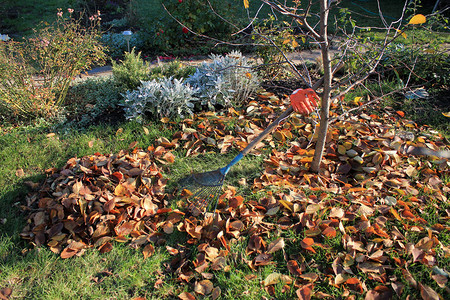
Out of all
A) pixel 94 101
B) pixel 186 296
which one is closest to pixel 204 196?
pixel 186 296

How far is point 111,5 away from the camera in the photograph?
9.36 metres

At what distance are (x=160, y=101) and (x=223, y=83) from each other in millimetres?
747

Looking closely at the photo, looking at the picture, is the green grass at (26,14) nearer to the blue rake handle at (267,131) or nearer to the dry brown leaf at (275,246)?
the blue rake handle at (267,131)

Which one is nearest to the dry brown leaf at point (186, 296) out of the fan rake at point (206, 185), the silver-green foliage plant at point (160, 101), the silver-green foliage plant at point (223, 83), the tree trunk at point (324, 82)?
the fan rake at point (206, 185)

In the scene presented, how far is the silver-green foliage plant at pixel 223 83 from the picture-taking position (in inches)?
147

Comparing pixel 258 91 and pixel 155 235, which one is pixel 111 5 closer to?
pixel 258 91

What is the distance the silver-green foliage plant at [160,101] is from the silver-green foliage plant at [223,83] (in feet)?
0.64

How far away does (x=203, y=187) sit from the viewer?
268cm

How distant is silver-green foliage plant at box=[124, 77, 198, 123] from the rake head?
1013mm

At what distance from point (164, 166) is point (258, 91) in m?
1.74

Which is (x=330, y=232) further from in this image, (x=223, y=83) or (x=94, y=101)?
(x=94, y=101)

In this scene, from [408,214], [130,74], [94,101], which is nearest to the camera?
[408,214]

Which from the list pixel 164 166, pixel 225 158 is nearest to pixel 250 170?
pixel 225 158

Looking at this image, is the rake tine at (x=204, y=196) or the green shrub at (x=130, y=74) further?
the green shrub at (x=130, y=74)
